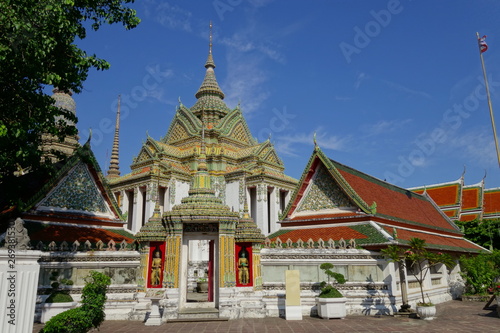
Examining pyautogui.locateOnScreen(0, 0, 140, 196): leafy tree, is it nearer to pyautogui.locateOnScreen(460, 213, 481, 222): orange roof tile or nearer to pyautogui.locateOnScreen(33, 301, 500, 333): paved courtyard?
pyautogui.locateOnScreen(33, 301, 500, 333): paved courtyard

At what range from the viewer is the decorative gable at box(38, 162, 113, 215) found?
48.3ft

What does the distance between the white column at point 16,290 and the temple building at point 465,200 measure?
31150 mm

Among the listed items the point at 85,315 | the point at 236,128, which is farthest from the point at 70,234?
the point at 236,128

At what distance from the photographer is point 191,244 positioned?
24.3 meters

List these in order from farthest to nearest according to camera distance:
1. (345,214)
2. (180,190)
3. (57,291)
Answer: (180,190) < (345,214) < (57,291)

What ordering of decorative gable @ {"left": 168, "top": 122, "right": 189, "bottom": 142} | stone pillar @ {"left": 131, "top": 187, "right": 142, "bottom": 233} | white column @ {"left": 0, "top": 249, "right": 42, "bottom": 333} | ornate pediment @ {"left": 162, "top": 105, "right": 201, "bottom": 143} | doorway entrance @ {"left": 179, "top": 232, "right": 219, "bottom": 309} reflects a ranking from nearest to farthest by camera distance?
white column @ {"left": 0, "top": 249, "right": 42, "bottom": 333} → doorway entrance @ {"left": 179, "top": 232, "right": 219, "bottom": 309} → stone pillar @ {"left": 131, "top": 187, "right": 142, "bottom": 233} → ornate pediment @ {"left": 162, "top": 105, "right": 201, "bottom": 143} → decorative gable @ {"left": 168, "top": 122, "right": 189, "bottom": 142}

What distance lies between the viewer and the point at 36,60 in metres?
9.55

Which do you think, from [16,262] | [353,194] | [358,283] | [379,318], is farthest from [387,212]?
[16,262]

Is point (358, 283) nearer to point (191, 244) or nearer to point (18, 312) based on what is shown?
point (18, 312)

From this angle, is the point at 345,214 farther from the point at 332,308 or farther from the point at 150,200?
the point at 150,200

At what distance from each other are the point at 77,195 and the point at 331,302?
11.0m

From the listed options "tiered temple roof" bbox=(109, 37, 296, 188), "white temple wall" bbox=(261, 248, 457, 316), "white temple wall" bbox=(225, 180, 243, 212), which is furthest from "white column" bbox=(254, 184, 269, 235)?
"white temple wall" bbox=(261, 248, 457, 316)

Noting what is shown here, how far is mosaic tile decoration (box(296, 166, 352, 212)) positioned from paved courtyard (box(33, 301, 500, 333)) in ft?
19.0

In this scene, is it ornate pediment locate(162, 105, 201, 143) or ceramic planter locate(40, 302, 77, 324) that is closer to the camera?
ceramic planter locate(40, 302, 77, 324)
